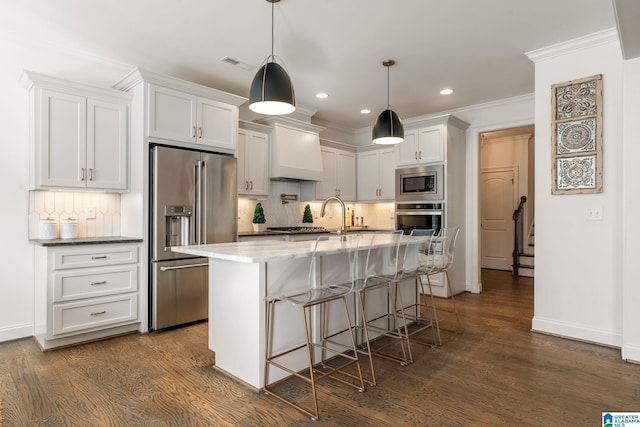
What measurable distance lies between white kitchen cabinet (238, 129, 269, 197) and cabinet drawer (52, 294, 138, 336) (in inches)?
73.8

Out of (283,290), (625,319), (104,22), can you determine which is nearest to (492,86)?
(625,319)

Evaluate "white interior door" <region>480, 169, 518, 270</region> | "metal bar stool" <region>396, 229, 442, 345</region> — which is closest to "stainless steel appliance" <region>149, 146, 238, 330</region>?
"metal bar stool" <region>396, 229, 442, 345</region>

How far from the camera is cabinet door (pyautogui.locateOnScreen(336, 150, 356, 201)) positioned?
616 cm

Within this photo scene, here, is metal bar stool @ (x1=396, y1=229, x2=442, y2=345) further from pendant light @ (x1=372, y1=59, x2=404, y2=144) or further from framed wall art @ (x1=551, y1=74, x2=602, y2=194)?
framed wall art @ (x1=551, y1=74, x2=602, y2=194)

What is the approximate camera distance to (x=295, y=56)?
3768 millimetres

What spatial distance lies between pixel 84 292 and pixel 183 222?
3.42 feet

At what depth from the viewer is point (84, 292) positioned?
3234 millimetres

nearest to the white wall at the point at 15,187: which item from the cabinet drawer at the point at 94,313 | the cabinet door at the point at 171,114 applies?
the cabinet drawer at the point at 94,313

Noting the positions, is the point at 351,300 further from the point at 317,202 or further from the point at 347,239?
the point at 317,202

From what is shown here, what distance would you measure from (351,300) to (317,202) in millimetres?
3178

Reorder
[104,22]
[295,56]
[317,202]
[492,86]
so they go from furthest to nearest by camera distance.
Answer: [317,202] → [492,86] → [295,56] → [104,22]

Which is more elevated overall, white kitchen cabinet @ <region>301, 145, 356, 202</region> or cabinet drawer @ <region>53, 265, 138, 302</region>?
white kitchen cabinet @ <region>301, 145, 356, 202</region>

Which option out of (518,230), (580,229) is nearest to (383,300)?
(580,229)

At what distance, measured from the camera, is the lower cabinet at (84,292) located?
307cm
